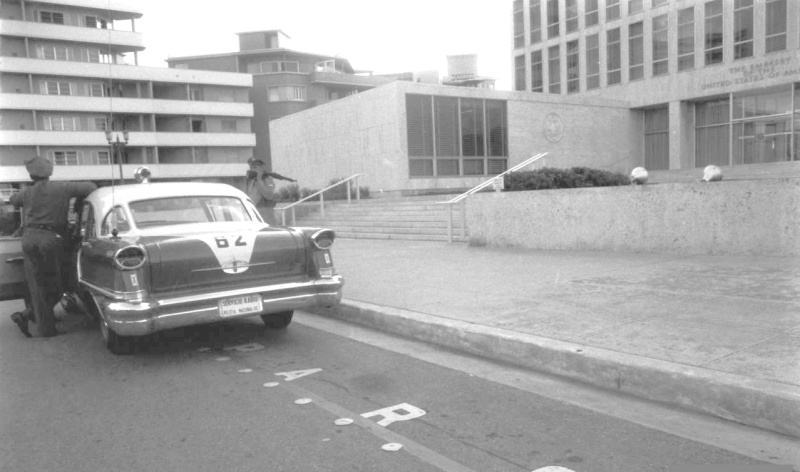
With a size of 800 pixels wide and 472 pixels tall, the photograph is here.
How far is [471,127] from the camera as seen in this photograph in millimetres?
24188

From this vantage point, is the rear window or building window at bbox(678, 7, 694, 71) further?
building window at bbox(678, 7, 694, 71)

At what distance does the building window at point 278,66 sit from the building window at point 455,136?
3871cm

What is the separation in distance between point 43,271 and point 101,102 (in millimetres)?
21716

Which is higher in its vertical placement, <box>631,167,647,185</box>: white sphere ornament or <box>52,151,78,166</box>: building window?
<box>52,151,78,166</box>: building window

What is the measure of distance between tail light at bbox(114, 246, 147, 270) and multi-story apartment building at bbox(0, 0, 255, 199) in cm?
180

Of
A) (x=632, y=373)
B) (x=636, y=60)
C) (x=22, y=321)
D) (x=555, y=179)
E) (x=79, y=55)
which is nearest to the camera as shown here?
(x=632, y=373)

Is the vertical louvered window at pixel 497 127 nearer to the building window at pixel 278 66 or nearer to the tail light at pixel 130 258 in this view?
the tail light at pixel 130 258

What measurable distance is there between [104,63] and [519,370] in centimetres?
805

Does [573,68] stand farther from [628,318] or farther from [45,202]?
[45,202]

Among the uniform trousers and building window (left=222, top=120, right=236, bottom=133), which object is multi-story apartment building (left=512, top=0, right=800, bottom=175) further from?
building window (left=222, top=120, right=236, bottom=133)

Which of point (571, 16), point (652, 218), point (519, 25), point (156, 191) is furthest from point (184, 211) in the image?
point (519, 25)

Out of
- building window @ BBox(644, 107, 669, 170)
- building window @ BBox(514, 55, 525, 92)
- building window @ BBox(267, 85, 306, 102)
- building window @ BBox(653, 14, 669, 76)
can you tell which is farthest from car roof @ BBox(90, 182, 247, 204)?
building window @ BBox(267, 85, 306, 102)

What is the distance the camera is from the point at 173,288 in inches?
221

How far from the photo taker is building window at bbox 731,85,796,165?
81.6 ft
